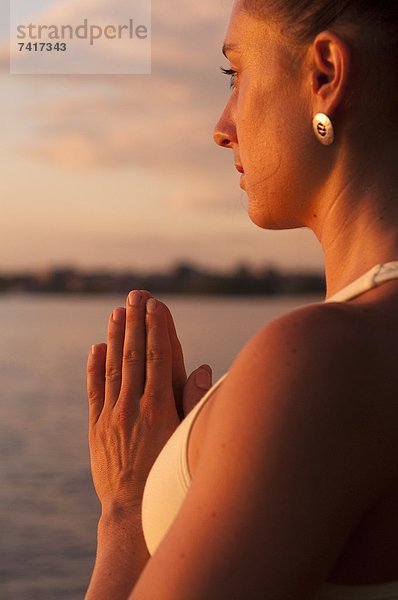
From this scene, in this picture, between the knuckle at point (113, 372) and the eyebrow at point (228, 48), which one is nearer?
the eyebrow at point (228, 48)

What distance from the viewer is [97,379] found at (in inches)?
48.6

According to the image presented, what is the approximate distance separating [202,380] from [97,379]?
134 millimetres

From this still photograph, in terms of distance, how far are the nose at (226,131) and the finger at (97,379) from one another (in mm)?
310

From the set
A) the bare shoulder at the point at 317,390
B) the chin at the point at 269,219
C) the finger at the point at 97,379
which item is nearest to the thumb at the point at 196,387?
the finger at the point at 97,379

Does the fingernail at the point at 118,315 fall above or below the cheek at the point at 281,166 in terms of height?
below

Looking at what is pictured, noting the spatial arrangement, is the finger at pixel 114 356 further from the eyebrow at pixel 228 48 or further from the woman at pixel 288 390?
the eyebrow at pixel 228 48

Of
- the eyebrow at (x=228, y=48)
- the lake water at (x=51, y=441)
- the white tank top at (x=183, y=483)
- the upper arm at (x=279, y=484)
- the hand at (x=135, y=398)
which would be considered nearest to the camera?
the upper arm at (x=279, y=484)

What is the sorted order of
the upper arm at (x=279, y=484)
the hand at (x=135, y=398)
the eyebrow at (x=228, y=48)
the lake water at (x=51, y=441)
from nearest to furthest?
the upper arm at (x=279, y=484) → the eyebrow at (x=228, y=48) → the hand at (x=135, y=398) → the lake water at (x=51, y=441)

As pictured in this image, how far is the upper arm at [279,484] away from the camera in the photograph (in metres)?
0.69

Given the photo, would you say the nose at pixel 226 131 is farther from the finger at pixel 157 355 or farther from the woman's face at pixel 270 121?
the finger at pixel 157 355

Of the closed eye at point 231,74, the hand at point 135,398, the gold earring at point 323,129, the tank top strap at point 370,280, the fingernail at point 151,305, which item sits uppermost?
the closed eye at point 231,74

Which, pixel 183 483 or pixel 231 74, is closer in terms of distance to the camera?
pixel 183 483

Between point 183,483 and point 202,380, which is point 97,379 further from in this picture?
point 183,483

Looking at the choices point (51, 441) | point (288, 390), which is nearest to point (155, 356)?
point (288, 390)
